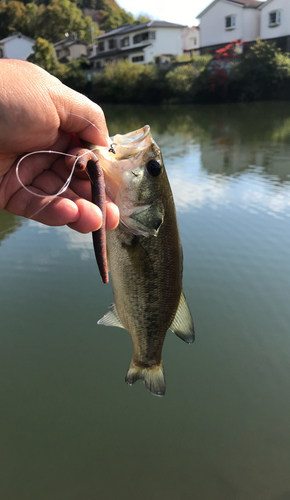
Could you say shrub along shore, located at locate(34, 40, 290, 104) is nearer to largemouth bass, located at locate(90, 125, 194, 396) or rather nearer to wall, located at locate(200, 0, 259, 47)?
wall, located at locate(200, 0, 259, 47)

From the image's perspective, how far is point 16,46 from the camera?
58312 mm

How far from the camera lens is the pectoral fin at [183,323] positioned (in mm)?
2512

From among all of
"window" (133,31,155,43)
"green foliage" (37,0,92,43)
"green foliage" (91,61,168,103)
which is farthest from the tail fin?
"green foliage" (37,0,92,43)

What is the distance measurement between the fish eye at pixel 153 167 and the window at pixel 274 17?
132 feet

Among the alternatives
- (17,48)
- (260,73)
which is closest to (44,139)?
(260,73)

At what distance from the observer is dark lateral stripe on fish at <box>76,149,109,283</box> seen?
5.73 ft

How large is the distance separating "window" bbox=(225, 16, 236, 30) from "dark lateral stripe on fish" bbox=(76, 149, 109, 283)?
140 feet

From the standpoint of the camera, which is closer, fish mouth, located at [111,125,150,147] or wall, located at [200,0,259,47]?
fish mouth, located at [111,125,150,147]

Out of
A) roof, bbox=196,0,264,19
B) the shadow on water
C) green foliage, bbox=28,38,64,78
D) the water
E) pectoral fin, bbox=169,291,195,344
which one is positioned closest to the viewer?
pectoral fin, bbox=169,291,195,344

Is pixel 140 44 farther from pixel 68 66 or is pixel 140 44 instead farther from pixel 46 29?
pixel 46 29

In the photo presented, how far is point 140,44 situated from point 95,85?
10878 millimetres

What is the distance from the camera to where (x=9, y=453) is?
12.7 feet

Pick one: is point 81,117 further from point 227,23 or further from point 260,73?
point 227,23

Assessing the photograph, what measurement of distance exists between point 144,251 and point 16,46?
6639 cm
